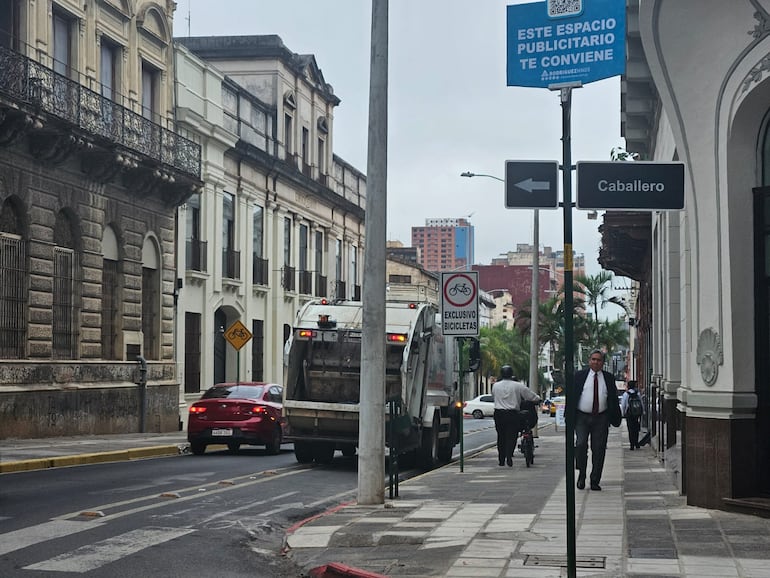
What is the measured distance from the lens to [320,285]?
53.0 m

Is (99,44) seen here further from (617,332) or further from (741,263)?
(617,332)

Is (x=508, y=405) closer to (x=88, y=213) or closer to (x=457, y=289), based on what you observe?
(x=457, y=289)

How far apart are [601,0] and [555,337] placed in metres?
56.2

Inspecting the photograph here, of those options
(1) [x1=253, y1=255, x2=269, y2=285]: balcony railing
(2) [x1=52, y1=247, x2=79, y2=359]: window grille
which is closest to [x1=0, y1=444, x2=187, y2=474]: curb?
(2) [x1=52, y1=247, x2=79, y2=359]: window grille

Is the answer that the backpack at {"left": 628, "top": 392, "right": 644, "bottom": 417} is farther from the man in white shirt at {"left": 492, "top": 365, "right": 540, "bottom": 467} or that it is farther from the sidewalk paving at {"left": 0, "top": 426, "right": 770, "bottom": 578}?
the sidewalk paving at {"left": 0, "top": 426, "right": 770, "bottom": 578}

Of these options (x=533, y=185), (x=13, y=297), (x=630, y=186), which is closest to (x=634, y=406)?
(x=13, y=297)

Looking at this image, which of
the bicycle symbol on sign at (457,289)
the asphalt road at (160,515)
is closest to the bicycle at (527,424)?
the asphalt road at (160,515)

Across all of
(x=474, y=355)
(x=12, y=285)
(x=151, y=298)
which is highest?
(x=151, y=298)

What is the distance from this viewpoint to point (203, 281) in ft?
130

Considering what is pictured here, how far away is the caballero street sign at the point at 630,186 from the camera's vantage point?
8.96 meters

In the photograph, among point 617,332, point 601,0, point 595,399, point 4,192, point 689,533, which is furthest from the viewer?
point 617,332

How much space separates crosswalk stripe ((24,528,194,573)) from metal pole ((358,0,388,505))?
2550 millimetres

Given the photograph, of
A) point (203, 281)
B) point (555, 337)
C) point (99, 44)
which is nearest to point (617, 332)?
point (555, 337)

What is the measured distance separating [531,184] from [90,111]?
22305 millimetres
